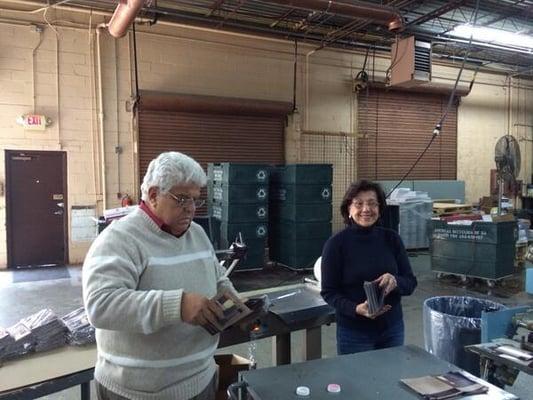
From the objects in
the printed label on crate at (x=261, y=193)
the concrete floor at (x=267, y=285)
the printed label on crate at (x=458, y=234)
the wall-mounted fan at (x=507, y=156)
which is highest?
the wall-mounted fan at (x=507, y=156)

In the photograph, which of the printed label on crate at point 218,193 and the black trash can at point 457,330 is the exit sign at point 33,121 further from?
the black trash can at point 457,330

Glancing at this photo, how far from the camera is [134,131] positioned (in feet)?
21.6

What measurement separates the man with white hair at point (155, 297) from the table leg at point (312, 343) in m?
0.97

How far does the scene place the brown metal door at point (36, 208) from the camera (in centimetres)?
601

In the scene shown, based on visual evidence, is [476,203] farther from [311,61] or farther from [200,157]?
Result: [200,157]

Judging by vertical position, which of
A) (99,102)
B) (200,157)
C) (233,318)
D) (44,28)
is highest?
(44,28)

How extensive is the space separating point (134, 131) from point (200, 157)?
108 centimetres

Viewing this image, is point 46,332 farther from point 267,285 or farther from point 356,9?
point 356,9

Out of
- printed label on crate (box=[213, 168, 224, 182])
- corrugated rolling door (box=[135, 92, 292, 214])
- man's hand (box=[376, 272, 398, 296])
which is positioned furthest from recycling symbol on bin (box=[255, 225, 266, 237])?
man's hand (box=[376, 272, 398, 296])

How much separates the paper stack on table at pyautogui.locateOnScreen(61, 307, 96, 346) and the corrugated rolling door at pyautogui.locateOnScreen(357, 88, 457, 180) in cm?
680

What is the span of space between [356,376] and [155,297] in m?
0.70

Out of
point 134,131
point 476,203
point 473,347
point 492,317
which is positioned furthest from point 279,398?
point 476,203

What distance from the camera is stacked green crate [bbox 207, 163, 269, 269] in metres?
5.74

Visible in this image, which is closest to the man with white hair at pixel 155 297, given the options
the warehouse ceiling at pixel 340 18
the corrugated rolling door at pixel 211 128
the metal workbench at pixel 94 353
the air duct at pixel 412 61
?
the metal workbench at pixel 94 353
